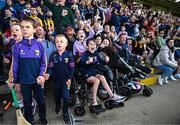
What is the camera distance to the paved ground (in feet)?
20.1

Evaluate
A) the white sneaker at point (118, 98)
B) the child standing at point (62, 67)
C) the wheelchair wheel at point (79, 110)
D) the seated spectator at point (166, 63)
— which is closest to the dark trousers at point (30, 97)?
the child standing at point (62, 67)

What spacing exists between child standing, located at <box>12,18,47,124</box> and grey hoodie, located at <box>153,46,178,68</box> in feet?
16.5

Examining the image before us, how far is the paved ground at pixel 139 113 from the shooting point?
20.1 feet

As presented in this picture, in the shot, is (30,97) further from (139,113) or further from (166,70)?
(166,70)

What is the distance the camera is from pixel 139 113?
21.8 feet

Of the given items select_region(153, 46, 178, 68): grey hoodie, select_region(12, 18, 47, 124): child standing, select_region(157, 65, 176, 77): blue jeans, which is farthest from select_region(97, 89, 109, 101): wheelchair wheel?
select_region(153, 46, 178, 68): grey hoodie

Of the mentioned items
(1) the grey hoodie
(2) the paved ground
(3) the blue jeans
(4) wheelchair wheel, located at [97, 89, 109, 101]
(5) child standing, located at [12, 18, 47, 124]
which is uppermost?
A: (5) child standing, located at [12, 18, 47, 124]

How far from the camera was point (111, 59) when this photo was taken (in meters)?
7.34

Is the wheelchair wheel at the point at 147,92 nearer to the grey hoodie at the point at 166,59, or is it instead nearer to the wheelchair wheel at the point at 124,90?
the wheelchair wheel at the point at 124,90

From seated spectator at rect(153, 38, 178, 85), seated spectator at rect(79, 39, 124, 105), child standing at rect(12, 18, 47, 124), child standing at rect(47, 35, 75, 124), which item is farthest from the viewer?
seated spectator at rect(153, 38, 178, 85)

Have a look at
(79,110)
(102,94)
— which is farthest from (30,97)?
(102,94)

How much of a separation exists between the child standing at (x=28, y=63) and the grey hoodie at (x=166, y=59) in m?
5.04

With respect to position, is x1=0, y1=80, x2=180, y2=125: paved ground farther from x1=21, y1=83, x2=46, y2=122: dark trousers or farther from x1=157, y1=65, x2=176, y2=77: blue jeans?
x1=157, y1=65, x2=176, y2=77: blue jeans

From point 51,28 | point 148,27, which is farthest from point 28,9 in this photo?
point 148,27
